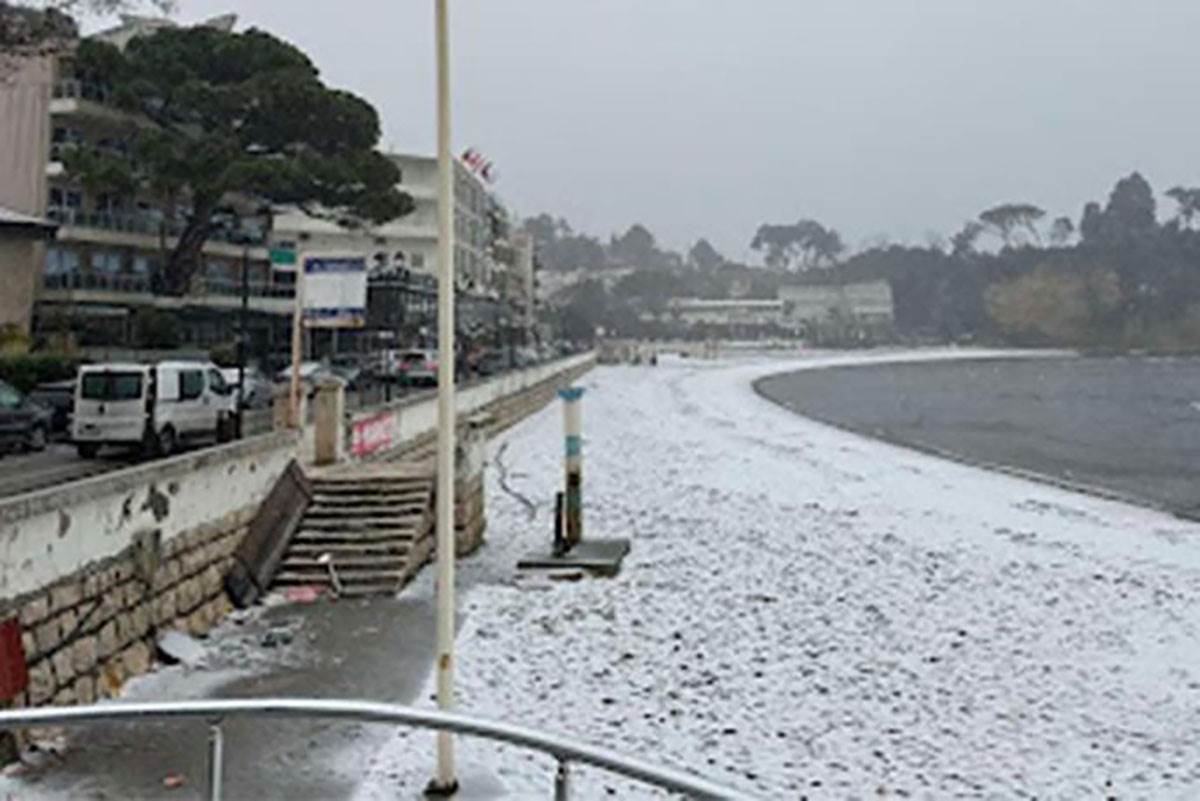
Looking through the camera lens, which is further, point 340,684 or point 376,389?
point 376,389

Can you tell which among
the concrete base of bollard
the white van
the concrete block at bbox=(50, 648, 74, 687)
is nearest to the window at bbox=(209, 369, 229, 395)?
the white van

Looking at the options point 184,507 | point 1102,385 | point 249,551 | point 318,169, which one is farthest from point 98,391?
point 1102,385

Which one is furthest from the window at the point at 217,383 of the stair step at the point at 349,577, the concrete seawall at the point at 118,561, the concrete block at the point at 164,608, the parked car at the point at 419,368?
the parked car at the point at 419,368

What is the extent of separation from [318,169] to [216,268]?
1182 cm

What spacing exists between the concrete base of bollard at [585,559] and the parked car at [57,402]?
12.1 metres

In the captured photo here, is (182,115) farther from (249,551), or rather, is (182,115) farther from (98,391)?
(249,551)

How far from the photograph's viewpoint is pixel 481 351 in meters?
53.6

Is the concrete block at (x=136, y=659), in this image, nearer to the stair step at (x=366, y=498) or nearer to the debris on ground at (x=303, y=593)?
the debris on ground at (x=303, y=593)

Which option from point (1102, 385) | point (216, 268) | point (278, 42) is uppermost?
point (278, 42)

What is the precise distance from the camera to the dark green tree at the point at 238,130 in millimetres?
41219

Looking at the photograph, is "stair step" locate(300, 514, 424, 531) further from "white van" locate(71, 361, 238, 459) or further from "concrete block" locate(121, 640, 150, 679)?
"concrete block" locate(121, 640, 150, 679)

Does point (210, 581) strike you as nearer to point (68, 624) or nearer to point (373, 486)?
point (68, 624)

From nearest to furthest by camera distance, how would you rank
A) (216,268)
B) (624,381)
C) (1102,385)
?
(216,268)
(624,381)
(1102,385)

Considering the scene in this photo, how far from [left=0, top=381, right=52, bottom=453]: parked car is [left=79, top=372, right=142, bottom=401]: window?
105 inches
